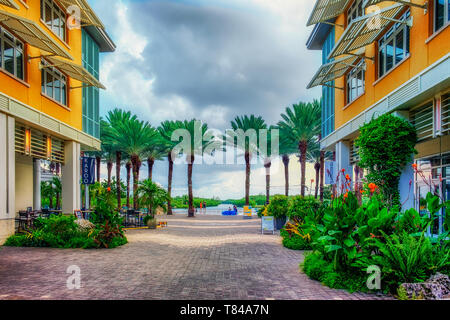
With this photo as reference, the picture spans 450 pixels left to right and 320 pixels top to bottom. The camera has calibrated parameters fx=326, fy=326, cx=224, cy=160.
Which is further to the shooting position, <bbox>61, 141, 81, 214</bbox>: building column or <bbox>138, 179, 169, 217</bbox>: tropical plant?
<bbox>138, 179, 169, 217</bbox>: tropical plant

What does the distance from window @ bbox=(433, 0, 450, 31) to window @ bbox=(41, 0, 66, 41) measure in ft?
50.1

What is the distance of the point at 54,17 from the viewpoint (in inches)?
627

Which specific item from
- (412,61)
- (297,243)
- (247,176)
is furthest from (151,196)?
(247,176)

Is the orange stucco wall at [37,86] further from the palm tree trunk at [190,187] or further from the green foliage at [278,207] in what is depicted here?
the palm tree trunk at [190,187]

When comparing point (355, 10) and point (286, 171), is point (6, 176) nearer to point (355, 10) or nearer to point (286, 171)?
point (355, 10)

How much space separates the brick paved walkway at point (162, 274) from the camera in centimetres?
576

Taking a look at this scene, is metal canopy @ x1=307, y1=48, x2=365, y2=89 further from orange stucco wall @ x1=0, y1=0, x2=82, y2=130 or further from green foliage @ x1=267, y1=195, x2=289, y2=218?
orange stucco wall @ x1=0, y1=0, x2=82, y2=130

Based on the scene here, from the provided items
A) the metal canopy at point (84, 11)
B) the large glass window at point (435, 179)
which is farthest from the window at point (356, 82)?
the metal canopy at point (84, 11)

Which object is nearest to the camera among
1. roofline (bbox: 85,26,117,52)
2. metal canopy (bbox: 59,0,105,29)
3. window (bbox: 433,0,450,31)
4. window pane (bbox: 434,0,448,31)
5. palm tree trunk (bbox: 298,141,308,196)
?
window (bbox: 433,0,450,31)

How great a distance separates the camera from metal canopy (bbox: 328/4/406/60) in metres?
10.7

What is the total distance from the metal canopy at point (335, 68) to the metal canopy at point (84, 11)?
38.9 feet

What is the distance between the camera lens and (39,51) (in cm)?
1440

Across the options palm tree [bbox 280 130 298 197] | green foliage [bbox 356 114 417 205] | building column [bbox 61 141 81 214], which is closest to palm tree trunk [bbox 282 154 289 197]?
palm tree [bbox 280 130 298 197]
